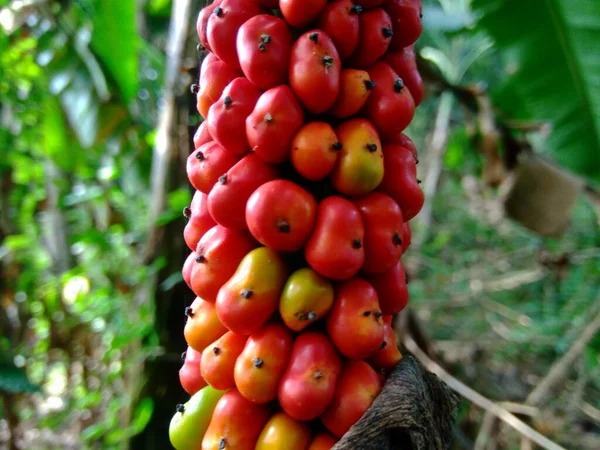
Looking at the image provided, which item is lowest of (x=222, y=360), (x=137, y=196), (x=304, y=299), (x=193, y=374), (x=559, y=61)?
(x=137, y=196)

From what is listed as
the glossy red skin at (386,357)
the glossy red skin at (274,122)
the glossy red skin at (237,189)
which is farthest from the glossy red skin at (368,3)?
the glossy red skin at (386,357)

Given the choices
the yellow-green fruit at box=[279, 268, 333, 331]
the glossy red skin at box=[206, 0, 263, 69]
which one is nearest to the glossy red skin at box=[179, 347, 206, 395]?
the yellow-green fruit at box=[279, 268, 333, 331]

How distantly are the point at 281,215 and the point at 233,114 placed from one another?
8.9 inches

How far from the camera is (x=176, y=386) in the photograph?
176 centimetres

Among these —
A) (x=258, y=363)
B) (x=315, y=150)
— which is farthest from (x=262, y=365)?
(x=315, y=150)

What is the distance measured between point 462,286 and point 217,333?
4.31 m

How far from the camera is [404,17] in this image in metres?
1.07

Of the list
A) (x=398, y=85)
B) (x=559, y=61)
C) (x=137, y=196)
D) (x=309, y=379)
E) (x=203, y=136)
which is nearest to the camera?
(x=309, y=379)

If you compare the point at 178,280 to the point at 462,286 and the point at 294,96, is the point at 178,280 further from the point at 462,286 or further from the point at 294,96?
the point at 462,286

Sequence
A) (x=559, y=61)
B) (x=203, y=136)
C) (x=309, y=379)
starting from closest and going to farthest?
(x=309, y=379)
(x=203, y=136)
(x=559, y=61)

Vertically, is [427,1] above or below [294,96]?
below

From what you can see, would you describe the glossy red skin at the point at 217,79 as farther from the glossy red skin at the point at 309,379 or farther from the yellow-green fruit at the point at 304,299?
the glossy red skin at the point at 309,379

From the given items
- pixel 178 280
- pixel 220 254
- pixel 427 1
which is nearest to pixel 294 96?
pixel 220 254

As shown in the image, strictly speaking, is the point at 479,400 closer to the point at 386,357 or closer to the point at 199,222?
the point at 386,357
